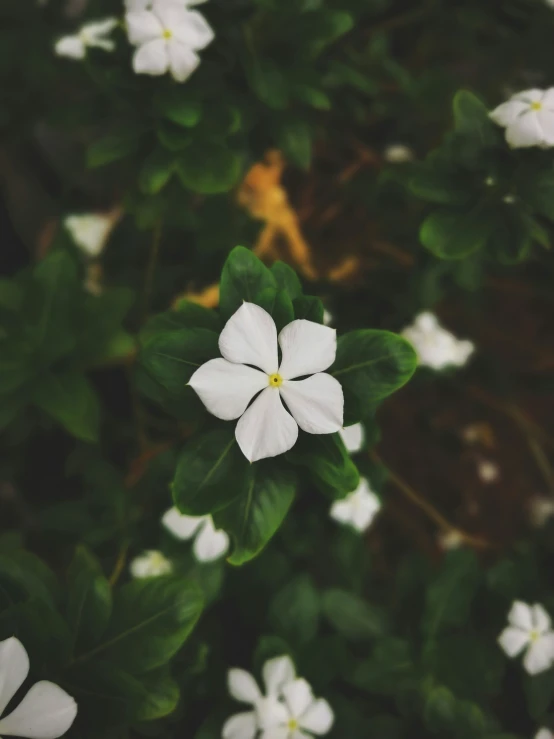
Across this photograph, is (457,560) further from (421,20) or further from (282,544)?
(421,20)

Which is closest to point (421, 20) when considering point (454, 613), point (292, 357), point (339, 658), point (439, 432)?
point (439, 432)

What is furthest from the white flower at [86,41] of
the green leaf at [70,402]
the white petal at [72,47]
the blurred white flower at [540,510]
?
the blurred white flower at [540,510]

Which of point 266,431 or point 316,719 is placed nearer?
point 266,431

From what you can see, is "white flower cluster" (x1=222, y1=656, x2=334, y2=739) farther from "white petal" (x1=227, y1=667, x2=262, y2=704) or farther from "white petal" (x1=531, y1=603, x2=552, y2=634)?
"white petal" (x1=531, y1=603, x2=552, y2=634)

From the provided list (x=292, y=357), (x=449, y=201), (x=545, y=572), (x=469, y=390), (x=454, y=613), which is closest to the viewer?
(x=292, y=357)

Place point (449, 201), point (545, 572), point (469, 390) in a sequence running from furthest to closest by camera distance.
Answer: point (469, 390)
point (545, 572)
point (449, 201)

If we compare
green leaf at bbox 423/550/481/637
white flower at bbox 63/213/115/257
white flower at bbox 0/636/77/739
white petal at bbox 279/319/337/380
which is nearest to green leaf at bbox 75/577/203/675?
white flower at bbox 0/636/77/739

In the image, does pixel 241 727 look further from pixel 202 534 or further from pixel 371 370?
pixel 371 370

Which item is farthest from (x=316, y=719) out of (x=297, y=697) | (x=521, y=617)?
(x=521, y=617)
